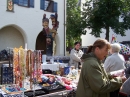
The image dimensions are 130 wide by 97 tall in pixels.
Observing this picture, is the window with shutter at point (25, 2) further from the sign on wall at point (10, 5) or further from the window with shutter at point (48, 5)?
the window with shutter at point (48, 5)

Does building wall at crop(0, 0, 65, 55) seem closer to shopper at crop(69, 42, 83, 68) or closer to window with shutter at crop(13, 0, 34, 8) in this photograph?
window with shutter at crop(13, 0, 34, 8)

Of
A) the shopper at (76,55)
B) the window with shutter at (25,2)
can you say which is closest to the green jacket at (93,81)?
the shopper at (76,55)

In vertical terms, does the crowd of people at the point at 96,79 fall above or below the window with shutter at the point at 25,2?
below

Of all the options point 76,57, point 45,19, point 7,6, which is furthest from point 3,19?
point 76,57

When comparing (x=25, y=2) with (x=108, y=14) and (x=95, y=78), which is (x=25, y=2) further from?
(x=95, y=78)

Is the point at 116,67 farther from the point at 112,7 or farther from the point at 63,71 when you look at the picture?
the point at 112,7

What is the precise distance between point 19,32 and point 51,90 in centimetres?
1100

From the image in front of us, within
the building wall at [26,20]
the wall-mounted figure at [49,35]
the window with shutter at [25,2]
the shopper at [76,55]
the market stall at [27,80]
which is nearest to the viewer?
the market stall at [27,80]

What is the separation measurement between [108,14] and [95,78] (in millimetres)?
9008

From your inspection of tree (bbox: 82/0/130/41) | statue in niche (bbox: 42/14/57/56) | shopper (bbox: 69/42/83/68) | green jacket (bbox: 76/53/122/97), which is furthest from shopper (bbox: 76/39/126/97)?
statue in niche (bbox: 42/14/57/56)

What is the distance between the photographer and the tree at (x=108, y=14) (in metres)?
10.3

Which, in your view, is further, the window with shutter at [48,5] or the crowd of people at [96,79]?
the window with shutter at [48,5]

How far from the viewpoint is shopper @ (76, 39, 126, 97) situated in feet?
6.21

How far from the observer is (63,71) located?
4.86m
